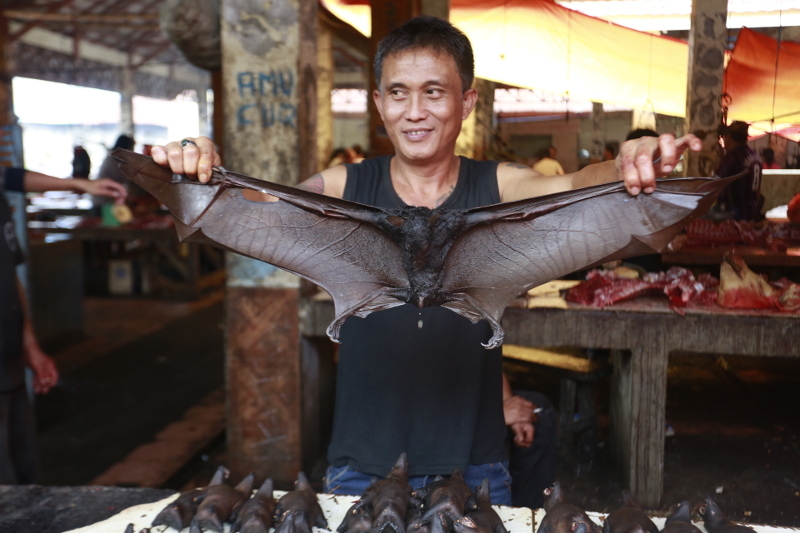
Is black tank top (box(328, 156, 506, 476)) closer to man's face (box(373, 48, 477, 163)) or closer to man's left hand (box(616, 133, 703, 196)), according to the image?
man's face (box(373, 48, 477, 163))

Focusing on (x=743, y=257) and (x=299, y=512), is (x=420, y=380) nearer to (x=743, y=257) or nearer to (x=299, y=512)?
(x=299, y=512)

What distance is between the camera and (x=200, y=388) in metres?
6.31

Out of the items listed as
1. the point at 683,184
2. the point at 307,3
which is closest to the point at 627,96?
the point at 307,3

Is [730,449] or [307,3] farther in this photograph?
[730,449]

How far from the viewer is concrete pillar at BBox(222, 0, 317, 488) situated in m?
3.84

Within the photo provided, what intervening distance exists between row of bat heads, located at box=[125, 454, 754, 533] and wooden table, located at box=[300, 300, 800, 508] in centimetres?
172

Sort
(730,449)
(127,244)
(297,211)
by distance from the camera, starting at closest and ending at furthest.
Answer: (297,211) < (730,449) < (127,244)

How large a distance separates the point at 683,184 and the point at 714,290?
2286mm

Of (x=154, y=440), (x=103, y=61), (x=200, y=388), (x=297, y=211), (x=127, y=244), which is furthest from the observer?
(x=103, y=61)

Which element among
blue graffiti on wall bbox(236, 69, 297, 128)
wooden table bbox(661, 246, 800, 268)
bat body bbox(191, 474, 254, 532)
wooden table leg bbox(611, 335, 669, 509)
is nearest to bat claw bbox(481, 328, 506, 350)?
bat body bbox(191, 474, 254, 532)

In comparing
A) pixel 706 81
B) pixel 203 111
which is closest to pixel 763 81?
pixel 706 81

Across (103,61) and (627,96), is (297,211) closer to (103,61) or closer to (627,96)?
(627,96)

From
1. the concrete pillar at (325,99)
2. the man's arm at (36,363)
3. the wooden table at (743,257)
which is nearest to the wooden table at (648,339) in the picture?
the wooden table at (743,257)

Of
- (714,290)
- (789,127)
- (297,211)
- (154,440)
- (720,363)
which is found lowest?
(154,440)
